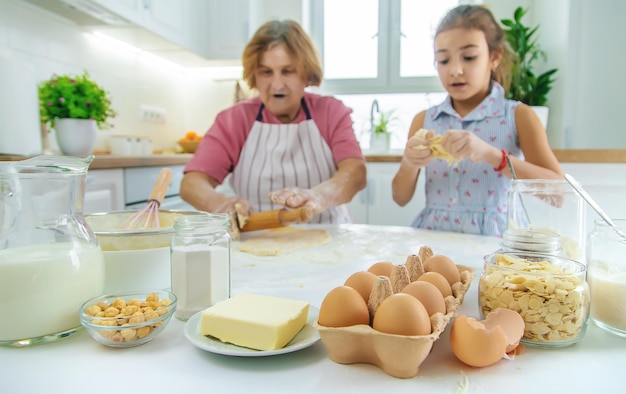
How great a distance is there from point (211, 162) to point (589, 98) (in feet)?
8.18

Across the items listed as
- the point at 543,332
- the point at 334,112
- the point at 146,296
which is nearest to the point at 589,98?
the point at 334,112

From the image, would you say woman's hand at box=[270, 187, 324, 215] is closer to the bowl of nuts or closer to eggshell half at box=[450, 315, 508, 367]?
the bowl of nuts

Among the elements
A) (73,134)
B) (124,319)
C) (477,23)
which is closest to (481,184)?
(477,23)

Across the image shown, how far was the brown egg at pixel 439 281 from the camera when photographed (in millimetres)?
518

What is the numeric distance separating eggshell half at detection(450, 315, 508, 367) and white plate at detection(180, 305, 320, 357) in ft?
0.46

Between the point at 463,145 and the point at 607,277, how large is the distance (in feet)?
2.15

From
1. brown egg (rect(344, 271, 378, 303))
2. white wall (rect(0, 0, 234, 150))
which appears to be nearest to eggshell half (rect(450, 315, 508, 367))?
brown egg (rect(344, 271, 378, 303))

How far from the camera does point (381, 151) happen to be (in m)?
3.34

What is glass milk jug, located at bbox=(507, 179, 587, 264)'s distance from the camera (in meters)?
0.81

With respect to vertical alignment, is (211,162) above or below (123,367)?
above

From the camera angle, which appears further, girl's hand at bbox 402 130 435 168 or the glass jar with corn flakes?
girl's hand at bbox 402 130 435 168

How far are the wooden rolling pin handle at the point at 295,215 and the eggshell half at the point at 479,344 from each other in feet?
A: 2.38

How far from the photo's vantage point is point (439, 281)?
0.52m

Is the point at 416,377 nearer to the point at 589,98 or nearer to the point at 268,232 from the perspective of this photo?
the point at 268,232
